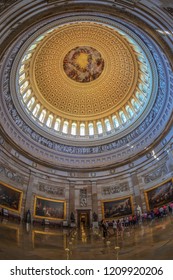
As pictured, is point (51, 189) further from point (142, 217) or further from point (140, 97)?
point (140, 97)

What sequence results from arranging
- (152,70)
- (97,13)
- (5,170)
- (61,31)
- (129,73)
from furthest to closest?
(129,73), (61,31), (152,70), (5,170), (97,13)

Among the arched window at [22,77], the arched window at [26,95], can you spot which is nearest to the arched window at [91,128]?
the arched window at [26,95]

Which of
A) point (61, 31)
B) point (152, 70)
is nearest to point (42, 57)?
point (61, 31)

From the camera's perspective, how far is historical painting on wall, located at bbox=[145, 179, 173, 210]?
19598 millimetres

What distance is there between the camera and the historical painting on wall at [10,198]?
1959 cm

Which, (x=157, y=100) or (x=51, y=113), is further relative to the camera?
(x=51, y=113)

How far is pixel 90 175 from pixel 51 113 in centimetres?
795

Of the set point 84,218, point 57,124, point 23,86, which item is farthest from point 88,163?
point 23,86

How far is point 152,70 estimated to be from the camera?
22234 millimetres

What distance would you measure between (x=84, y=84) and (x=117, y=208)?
1363 centimetres

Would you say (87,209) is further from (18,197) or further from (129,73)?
(129,73)

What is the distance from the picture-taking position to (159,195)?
20422mm

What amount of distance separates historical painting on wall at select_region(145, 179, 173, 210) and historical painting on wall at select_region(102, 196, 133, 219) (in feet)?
5.58

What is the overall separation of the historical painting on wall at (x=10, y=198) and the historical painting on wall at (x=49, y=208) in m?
1.60
